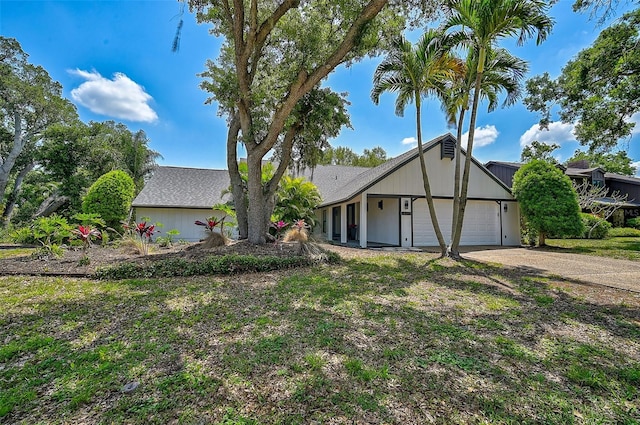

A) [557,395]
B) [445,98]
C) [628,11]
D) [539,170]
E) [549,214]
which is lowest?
[557,395]

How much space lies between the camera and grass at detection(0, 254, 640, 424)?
2.27m

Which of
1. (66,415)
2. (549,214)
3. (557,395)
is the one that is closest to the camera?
(66,415)

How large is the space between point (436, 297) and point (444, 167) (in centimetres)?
1006

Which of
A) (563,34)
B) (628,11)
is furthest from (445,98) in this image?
(628,11)

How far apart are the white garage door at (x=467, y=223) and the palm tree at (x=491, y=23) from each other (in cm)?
654

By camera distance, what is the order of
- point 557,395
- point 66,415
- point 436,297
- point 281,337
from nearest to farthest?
1. point 66,415
2. point 557,395
3. point 281,337
4. point 436,297

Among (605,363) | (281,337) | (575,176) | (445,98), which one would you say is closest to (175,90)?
(445,98)

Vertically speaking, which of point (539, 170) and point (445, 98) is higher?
point (445, 98)

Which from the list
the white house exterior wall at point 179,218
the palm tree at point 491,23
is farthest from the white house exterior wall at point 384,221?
the white house exterior wall at point 179,218

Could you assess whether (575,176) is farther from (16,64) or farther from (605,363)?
(16,64)

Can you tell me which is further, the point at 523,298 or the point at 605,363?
the point at 523,298

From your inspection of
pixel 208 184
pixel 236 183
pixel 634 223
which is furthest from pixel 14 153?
pixel 634 223

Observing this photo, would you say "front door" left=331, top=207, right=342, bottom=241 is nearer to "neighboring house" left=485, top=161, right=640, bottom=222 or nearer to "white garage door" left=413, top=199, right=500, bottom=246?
"white garage door" left=413, top=199, right=500, bottom=246

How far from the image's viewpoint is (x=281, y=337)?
345 cm
